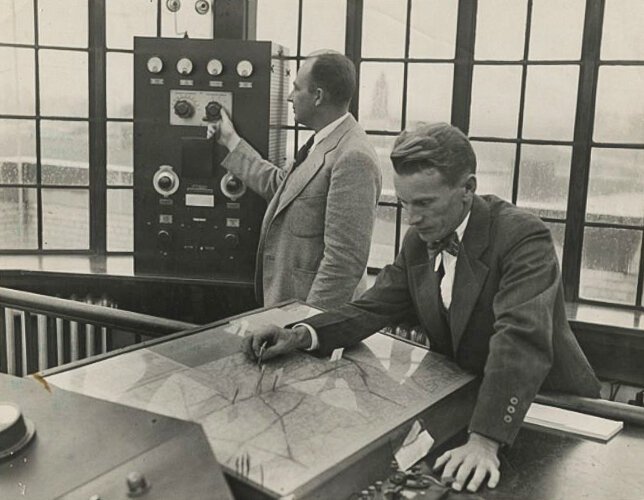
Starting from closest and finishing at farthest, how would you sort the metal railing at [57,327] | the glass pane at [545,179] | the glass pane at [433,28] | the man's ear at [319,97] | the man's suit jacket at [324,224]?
the metal railing at [57,327]
the man's suit jacket at [324,224]
the man's ear at [319,97]
the glass pane at [545,179]
the glass pane at [433,28]

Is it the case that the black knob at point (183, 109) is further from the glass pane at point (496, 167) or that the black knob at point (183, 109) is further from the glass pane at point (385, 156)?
the glass pane at point (496, 167)

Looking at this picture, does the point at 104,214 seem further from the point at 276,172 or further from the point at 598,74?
the point at 598,74

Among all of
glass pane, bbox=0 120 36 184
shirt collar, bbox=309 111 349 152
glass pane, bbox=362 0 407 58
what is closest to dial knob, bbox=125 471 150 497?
shirt collar, bbox=309 111 349 152

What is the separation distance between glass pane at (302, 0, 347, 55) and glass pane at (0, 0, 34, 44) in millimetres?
1378

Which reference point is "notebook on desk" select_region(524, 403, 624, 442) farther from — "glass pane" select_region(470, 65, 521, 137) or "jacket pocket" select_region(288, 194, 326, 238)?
"glass pane" select_region(470, 65, 521, 137)

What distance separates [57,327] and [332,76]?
137 cm

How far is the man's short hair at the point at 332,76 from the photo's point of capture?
2.45 metres

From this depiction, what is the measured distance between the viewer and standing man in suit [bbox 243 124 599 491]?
1438 millimetres

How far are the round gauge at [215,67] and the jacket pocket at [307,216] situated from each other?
3.46 ft

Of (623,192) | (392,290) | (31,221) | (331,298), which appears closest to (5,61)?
(31,221)

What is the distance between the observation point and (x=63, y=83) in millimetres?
3814

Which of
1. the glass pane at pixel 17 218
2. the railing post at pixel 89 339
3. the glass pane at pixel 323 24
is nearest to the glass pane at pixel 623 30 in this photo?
the glass pane at pixel 323 24

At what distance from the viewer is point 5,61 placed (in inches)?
147

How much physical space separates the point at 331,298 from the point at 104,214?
199 cm
